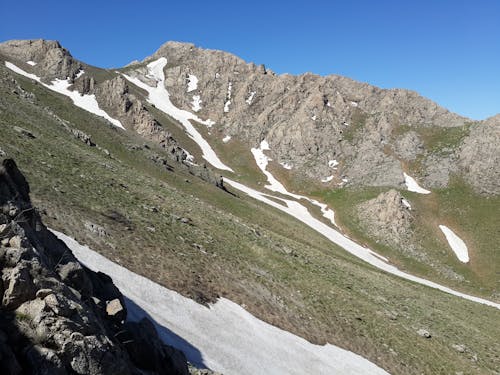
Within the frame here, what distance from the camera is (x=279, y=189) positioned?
108 m

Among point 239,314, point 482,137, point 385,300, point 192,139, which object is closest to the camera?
point 239,314

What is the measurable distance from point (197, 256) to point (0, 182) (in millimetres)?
17602

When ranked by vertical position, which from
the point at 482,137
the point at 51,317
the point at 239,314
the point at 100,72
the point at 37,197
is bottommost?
the point at 239,314

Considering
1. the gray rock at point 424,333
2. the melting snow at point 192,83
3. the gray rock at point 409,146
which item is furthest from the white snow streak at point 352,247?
the melting snow at point 192,83

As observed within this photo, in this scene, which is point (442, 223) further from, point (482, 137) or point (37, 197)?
point (37, 197)

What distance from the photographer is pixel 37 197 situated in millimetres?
24422

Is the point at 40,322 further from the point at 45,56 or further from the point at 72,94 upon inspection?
the point at 45,56

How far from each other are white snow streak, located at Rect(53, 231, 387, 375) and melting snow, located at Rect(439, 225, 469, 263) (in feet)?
201

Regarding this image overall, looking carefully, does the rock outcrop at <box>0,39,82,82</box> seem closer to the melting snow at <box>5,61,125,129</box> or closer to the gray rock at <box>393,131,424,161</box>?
the melting snow at <box>5,61,125,129</box>

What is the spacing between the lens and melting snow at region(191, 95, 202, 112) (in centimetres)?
15039

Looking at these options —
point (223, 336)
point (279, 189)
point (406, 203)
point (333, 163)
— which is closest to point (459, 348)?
point (223, 336)

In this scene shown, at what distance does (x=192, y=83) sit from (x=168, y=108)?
69.8ft

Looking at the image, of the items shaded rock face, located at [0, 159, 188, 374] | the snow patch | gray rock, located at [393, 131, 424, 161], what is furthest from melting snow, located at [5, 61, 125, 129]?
shaded rock face, located at [0, 159, 188, 374]

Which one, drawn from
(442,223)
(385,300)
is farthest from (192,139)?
(385,300)
